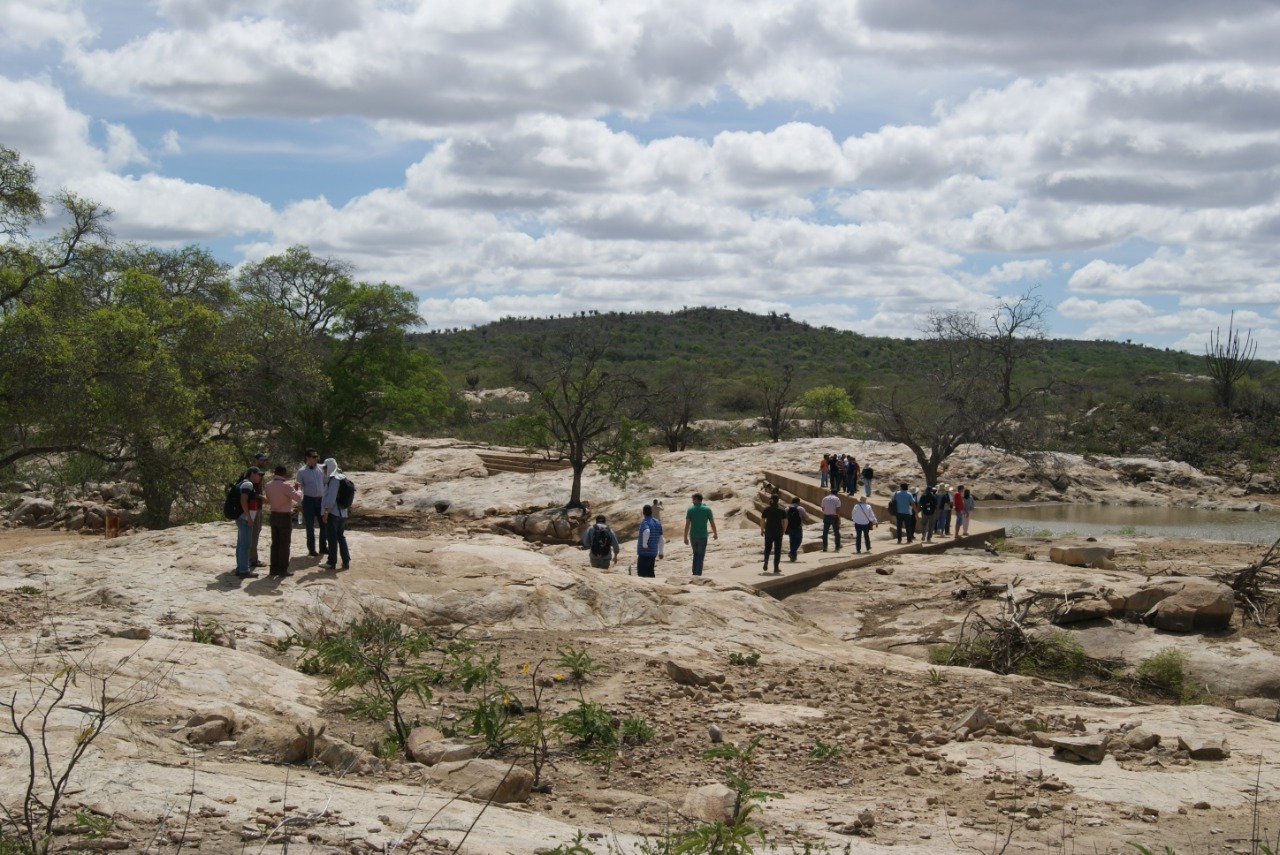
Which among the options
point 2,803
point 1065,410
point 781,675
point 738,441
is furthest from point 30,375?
point 1065,410

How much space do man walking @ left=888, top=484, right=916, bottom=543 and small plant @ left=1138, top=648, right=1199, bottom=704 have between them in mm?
8916

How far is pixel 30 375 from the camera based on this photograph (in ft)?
55.7

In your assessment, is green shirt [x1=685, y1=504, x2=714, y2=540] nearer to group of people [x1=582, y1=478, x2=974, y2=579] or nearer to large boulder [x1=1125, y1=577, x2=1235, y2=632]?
group of people [x1=582, y1=478, x2=974, y2=579]

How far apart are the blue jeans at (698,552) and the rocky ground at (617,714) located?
149 centimetres

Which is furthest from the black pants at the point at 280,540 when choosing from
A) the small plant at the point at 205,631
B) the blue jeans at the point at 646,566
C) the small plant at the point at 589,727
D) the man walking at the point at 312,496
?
the small plant at the point at 589,727

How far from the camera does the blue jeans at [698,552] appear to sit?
58.2ft

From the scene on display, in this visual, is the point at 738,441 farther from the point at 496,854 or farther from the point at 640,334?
the point at 640,334

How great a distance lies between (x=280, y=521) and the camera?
12.4m

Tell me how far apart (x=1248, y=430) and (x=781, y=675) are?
4848 centimetres

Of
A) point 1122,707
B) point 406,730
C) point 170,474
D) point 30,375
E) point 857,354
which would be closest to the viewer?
point 406,730

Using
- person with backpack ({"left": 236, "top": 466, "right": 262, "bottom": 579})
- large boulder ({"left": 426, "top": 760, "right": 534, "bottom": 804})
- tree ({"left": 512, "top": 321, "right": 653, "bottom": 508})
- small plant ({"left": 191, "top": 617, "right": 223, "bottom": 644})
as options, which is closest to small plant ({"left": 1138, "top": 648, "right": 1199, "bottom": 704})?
large boulder ({"left": 426, "top": 760, "right": 534, "bottom": 804})

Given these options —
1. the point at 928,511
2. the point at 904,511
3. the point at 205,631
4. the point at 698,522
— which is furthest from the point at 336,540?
the point at 928,511

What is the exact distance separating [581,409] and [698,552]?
609 inches

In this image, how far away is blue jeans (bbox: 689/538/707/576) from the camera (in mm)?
17734
